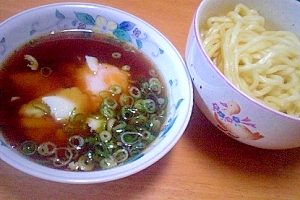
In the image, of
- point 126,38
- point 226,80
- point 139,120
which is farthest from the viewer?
point 126,38

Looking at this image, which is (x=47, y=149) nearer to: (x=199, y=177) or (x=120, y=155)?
(x=120, y=155)

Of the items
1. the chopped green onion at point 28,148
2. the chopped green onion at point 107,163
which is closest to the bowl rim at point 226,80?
the chopped green onion at point 107,163

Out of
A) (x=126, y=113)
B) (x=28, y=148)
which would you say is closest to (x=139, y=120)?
(x=126, y=113)

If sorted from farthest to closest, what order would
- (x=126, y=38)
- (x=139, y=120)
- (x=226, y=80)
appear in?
(x=126, y=38) < (x=139, y=120) < (x=226, y=80)

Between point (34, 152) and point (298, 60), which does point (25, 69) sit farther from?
point (298, 60)

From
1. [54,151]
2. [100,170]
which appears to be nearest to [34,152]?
[54,151]

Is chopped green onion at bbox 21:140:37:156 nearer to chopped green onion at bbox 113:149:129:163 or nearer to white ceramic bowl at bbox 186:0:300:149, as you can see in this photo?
chopped green onion at bbox 113:149:129:163
